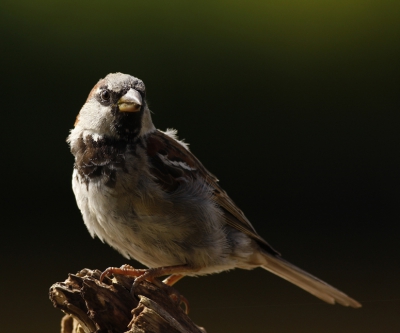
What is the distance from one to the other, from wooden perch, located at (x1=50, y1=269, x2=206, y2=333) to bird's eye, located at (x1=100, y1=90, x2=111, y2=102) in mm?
548

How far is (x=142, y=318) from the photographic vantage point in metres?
1.41

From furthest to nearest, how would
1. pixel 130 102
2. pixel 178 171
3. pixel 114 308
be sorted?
pixel 178 171 → pixel 130 102 → pixel 114 308

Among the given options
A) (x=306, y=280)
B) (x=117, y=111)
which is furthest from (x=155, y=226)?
(x=306, y=280)

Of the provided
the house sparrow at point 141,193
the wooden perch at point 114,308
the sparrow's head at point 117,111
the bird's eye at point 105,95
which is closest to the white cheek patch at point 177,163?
the house sparrow at point 141,193

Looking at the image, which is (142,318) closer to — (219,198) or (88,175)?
(88,175)

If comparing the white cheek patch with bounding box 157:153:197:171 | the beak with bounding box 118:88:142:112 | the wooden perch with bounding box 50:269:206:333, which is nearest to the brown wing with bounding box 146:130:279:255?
the white cheek patch with bounding box 157:153:197:171

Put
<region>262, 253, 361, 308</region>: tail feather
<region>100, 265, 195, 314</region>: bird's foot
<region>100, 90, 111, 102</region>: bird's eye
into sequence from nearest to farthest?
1. <region>100, 265, 195, 314</region>: bird's foot
2. <region>100, 90, 111, 102</region>: bird's eye
3. <region>262, 253, 361, 308</region>: tail feather

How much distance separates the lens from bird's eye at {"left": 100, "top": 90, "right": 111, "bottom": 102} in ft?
5.60

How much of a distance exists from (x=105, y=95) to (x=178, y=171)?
0.34 metres

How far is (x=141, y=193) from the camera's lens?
1635mm

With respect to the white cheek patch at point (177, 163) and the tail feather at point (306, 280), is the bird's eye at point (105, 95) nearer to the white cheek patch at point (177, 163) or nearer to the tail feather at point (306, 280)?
the white cheek patch at point (177, 163)

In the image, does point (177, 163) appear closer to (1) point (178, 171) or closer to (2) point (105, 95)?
(1) point (178, 171)

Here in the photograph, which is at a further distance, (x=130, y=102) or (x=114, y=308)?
(x=130, y=102)

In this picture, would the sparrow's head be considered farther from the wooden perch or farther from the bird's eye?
the wooden perch
